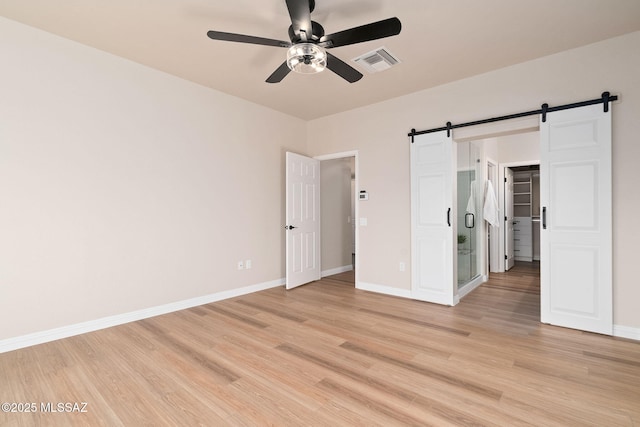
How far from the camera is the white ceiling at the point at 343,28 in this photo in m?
2.46

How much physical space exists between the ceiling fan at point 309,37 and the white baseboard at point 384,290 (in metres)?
3.12

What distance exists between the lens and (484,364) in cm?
240

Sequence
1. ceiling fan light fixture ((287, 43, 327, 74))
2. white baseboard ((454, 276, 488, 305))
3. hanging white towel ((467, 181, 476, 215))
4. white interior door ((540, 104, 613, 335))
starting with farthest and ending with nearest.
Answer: hanging white towel ((467, 181, 476, 215)) < white baseboard ((454, 276, 488, 305)) < white interior door ((540, 104, 613, 335)) < ceiling fan light fixture ((287, 43, 327, 74))

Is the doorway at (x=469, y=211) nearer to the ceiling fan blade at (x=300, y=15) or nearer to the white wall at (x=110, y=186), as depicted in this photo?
the ceiling fan blade at (x=300, y=15)

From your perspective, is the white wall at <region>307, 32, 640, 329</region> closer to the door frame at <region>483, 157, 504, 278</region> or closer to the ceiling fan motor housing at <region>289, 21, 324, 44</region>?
the ceiling fan motor housing at <region>289, 21, 324, 44</region>

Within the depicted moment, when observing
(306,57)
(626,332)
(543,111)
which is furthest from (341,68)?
(626,332)

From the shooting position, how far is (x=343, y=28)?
2740mm

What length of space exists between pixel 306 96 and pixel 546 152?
2.99 metres

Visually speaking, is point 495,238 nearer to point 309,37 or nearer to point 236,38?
point 309,37

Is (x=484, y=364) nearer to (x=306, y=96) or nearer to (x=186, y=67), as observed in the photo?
(x=306, y=96)

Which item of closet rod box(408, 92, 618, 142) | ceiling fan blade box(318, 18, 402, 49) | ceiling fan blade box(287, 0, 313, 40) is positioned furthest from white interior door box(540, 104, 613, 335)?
ceiling fan blade box(287, 0, 313, 40)

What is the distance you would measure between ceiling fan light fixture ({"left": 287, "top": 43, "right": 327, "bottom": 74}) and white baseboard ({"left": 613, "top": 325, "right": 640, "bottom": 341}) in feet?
12.0

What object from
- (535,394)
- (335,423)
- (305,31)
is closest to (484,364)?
(535,394)

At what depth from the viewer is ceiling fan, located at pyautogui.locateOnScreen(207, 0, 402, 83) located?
1999 mm
